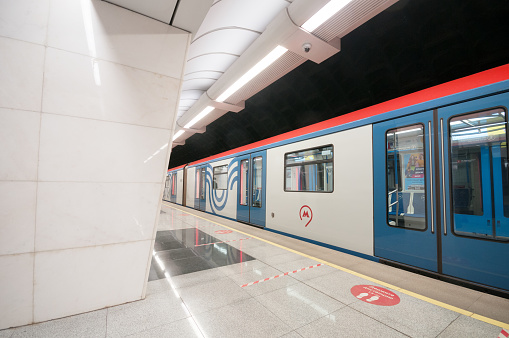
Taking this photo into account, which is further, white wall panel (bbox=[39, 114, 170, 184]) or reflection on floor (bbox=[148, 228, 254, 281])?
reflection on floor (bbox=[148, 228, 254, 281])

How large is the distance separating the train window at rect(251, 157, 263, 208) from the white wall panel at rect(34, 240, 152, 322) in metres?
4.16

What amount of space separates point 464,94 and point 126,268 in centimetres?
399

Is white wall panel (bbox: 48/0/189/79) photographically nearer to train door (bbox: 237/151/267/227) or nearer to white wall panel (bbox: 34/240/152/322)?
white wall panel (bbox: 34/240/152/322)

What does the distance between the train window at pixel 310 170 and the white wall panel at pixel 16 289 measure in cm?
391

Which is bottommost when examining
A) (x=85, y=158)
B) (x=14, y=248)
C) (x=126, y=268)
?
(x=126, y=268)

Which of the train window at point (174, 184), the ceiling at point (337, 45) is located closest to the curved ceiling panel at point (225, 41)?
the ceiling at point (337, 45)

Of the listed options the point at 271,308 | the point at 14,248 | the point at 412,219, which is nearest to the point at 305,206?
the point at 412,219

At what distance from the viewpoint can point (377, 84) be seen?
7172 millimetres

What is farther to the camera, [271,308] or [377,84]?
[377,84]

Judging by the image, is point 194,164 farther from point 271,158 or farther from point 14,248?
point 14,248

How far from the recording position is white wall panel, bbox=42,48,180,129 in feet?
6.19

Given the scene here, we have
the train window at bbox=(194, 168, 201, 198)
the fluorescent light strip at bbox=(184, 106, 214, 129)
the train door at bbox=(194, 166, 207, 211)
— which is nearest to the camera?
the fluorescent light strip at bbox=(184, 106, 214, 129)

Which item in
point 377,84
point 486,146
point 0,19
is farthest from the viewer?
point 377,84

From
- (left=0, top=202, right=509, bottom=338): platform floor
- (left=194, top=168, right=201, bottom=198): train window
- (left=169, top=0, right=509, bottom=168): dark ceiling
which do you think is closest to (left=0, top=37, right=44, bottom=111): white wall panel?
(left=0, top=202, right=509, bottom=338): platform floor
